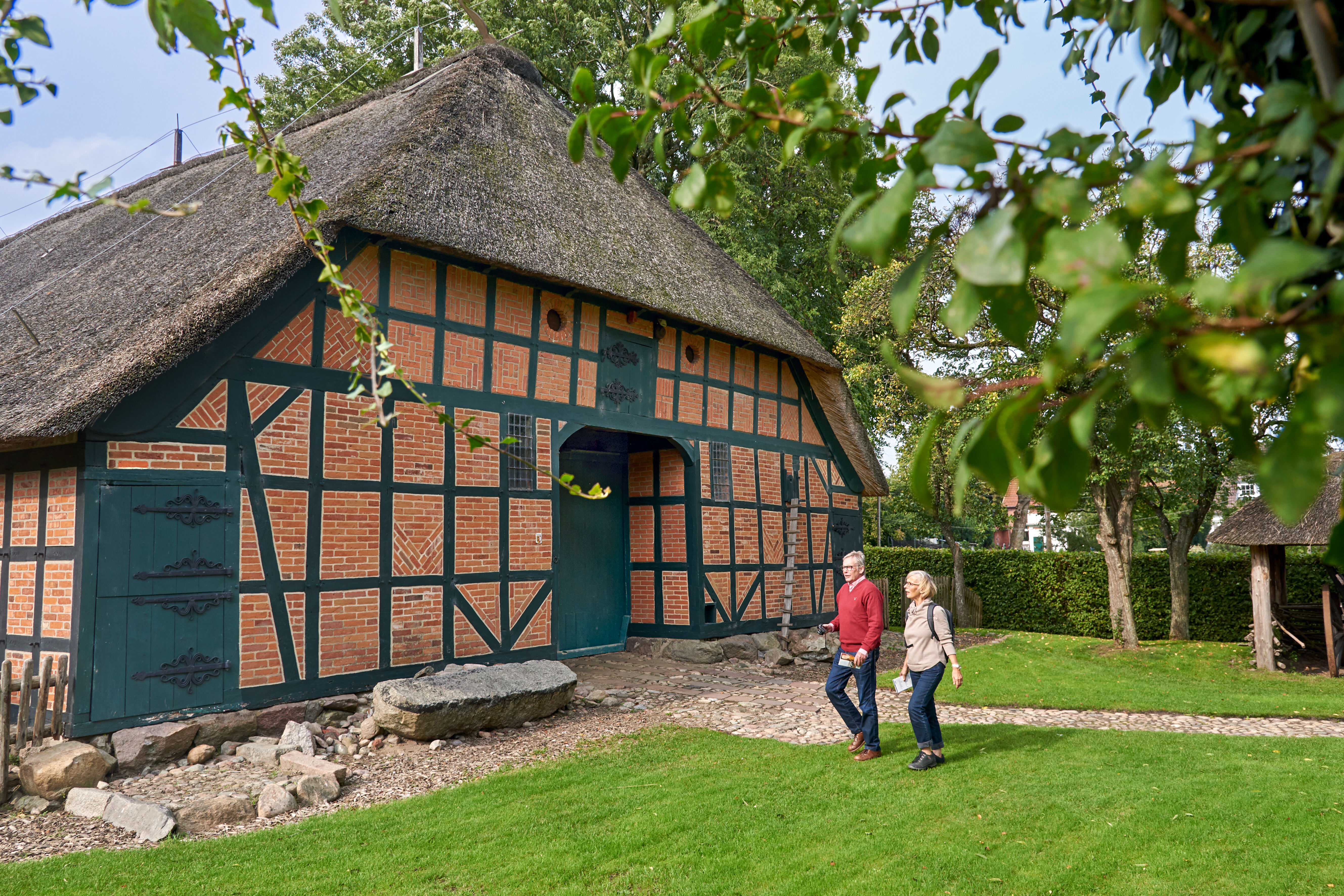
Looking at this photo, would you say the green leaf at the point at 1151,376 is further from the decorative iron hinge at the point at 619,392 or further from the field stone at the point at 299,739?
the decorative iron hinge at the point at 619,392

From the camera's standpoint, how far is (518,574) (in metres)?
9.07

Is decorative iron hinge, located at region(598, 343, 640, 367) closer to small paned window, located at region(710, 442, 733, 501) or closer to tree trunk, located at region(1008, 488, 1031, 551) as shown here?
small paned window, located at region(710, 442, 733, 501)

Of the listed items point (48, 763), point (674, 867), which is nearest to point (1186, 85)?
point (674, 867)

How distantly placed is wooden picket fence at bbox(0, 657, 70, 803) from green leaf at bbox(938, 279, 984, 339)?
22.0ft

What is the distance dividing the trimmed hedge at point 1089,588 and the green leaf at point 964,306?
15.2m

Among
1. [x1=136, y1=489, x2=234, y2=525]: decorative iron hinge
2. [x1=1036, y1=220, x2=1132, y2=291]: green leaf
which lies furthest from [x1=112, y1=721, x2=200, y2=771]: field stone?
[x1=1036, y1=220, x2=1132, y2=291]: green leaf

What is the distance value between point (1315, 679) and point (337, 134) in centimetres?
1368

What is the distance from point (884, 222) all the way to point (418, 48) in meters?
13.9

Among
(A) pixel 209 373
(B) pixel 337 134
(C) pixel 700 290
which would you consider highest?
(B) pixel 337 134

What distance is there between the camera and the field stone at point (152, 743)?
6.09 meters

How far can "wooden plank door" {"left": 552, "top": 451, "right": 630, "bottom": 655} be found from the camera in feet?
36.3

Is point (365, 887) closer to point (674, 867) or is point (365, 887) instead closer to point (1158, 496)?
point (674, 867)

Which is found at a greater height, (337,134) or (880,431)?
(337,134)

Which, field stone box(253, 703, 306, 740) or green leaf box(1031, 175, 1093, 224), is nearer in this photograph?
green leaf box(1031, 175, 1093, 224)
